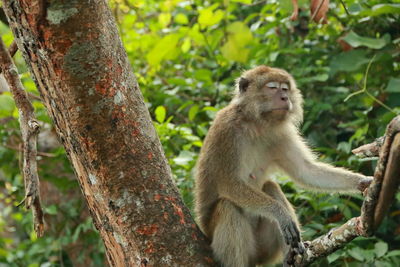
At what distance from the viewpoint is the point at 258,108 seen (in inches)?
216

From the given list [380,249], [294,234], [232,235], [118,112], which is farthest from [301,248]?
[118,112]

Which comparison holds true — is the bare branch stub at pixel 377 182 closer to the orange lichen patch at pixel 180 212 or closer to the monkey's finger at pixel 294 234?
the orange lichen patch at pixel 180 212

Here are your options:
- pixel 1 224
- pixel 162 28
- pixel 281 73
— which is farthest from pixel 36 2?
pixel 1 224

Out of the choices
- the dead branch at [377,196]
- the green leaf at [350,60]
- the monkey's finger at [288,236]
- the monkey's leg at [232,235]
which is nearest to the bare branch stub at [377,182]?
the dead branch at [377,196]

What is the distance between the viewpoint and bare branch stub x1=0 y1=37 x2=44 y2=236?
3.40 m

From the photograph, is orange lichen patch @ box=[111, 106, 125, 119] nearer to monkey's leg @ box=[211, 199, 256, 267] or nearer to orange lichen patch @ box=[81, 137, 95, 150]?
orange lichen patch @ box=[81, 137, 95, 150]

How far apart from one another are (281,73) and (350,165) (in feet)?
4.11

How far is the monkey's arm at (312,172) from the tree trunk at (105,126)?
1805 mm

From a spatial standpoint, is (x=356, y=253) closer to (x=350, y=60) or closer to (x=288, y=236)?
(x=288, y=236)

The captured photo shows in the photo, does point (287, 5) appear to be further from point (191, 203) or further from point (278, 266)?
point (278, 266)

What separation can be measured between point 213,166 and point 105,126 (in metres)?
1.95

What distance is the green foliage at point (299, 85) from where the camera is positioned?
18.8 ft

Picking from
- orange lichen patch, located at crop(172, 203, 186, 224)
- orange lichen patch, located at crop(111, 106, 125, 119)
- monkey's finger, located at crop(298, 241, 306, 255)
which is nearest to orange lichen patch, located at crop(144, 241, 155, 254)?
orange lichen patch, located at crop(172, 203, 186, 224)

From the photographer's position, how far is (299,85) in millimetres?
6711
